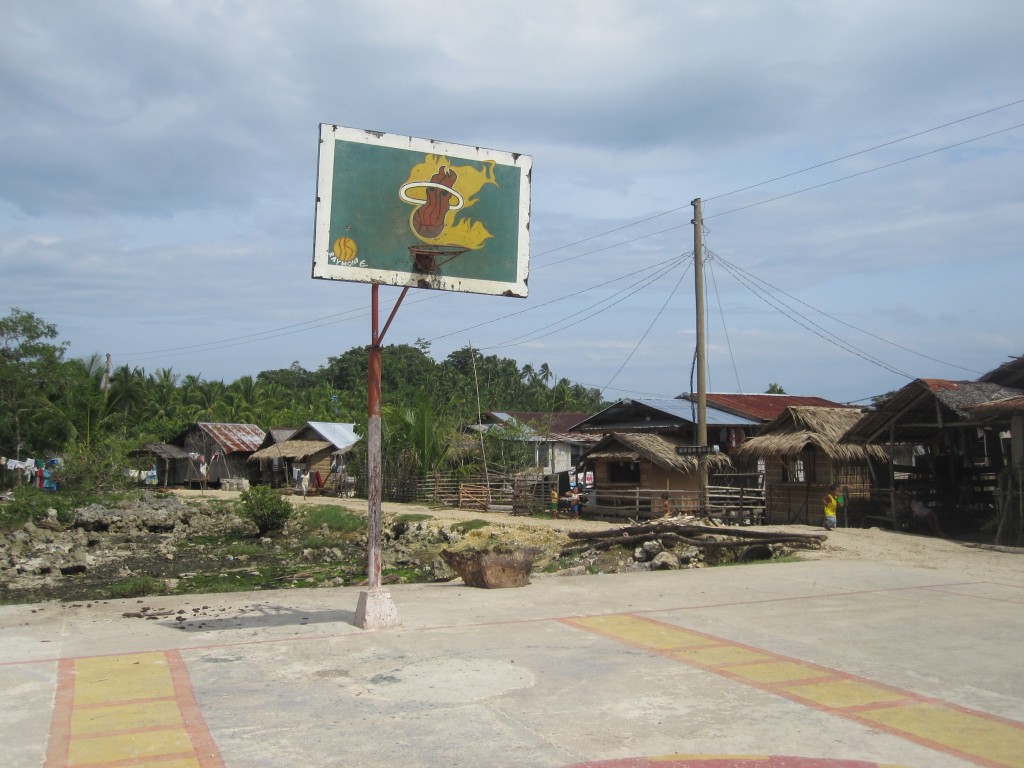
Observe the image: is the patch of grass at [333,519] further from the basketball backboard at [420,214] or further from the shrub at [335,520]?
the basketball backboard at [420,214]

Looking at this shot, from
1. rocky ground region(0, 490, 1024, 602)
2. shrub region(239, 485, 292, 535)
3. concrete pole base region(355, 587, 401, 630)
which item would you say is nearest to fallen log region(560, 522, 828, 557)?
rocky ground region(0, 490, 1024, 602)

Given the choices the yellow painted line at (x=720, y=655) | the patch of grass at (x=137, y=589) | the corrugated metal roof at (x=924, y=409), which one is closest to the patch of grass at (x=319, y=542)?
the patch of grass at (x=137, y=589)

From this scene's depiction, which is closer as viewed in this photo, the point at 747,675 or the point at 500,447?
the point at 747,675

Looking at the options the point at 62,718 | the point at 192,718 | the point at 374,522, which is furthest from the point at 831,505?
the point at 62,718

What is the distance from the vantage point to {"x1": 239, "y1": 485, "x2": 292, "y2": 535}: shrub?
88.6 ft

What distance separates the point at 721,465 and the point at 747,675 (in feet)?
65.4

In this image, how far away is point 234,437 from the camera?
4728cm

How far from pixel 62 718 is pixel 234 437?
142ft

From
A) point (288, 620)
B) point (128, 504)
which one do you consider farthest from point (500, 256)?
point (128, 504)

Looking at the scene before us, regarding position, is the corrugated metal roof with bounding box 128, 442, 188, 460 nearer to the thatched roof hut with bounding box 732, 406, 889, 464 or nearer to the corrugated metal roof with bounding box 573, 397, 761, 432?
the corrugated metal roof with bounding box 573, 397, 761, 432

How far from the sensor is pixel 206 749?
5.24 meters

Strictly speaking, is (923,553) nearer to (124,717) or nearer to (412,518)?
(124,717)

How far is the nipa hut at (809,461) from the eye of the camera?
71.9 feet

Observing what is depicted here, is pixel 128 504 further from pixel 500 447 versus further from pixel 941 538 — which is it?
pixel 941 538
